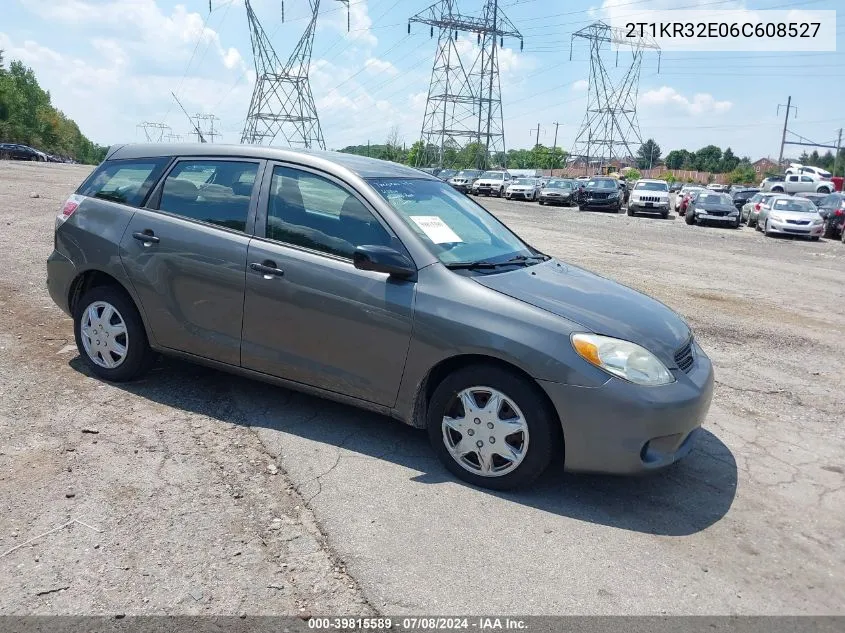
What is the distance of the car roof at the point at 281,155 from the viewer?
448 cm

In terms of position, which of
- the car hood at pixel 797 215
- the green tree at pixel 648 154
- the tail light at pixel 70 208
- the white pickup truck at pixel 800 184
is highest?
the green tree at pixel 648 154

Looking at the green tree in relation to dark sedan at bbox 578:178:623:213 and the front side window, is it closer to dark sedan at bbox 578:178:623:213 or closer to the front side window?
dark sedan at bbox 578:178:623:213

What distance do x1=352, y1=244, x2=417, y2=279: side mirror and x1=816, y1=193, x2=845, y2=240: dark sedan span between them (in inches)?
922

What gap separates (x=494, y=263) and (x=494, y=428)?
110 centimetres

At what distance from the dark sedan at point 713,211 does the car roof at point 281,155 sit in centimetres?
2446

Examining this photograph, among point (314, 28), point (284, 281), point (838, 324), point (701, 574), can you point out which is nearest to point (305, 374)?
point (284, 281)

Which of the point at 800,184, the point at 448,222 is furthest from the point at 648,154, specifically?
the point at 448,222

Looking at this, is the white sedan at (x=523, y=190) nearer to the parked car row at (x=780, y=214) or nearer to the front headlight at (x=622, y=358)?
the parked car row at (x=780, y=214)

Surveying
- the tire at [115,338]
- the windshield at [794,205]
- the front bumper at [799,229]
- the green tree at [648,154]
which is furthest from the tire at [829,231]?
the green tree at [648,154]

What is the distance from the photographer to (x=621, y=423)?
3.49 metres

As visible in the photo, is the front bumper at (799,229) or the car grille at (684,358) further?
the front bumper at (799,229)

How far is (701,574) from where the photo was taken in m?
3.12

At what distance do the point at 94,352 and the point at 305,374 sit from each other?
189 cm

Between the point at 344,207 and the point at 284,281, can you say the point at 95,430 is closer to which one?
the point at 284,281
